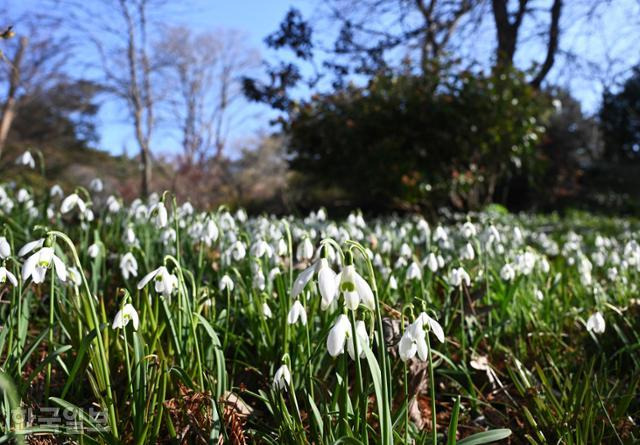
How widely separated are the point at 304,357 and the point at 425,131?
7.05 m

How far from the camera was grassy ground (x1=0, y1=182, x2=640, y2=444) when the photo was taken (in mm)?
1334

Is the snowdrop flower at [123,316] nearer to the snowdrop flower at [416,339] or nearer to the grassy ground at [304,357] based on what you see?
the grassy ground at [304,357]

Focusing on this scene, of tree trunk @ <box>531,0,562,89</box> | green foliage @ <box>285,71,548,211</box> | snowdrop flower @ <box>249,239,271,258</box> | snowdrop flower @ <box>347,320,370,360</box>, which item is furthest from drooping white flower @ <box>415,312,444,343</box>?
tree trunk @ <box>531,0,562,89</box>

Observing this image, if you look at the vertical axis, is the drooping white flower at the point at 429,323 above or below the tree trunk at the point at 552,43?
below

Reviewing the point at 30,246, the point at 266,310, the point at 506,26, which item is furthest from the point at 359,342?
the point at 506,26

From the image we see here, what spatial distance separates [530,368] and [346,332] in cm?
148

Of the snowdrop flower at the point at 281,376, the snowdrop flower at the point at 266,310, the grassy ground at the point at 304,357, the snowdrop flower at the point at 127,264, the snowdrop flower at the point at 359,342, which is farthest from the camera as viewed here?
the snowdrop flower at the point at 127,264

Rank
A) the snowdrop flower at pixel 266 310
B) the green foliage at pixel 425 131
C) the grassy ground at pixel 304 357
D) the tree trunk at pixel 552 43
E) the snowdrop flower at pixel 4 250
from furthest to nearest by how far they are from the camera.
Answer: the tree trunk at pixel 552 43, the green foliage at pixel 425 131, the snowdrop flower at pixel 266 310, the snowdrop flower at pixel 4 250, the grassy ground at pixel 304 357

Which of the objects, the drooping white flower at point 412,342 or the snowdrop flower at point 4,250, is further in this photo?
the snowdrop flower at point 4,250

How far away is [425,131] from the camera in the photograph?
329 inches

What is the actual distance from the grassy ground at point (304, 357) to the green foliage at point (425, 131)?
5.28 m

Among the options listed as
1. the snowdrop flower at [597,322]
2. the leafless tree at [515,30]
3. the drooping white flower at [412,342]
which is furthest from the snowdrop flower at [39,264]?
the leafless tree at [515,30]

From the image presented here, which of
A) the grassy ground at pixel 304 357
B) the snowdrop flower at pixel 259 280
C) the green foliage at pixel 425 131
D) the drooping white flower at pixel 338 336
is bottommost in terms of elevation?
the grassy ground at pixel 304 357

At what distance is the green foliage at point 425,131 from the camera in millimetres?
7962
